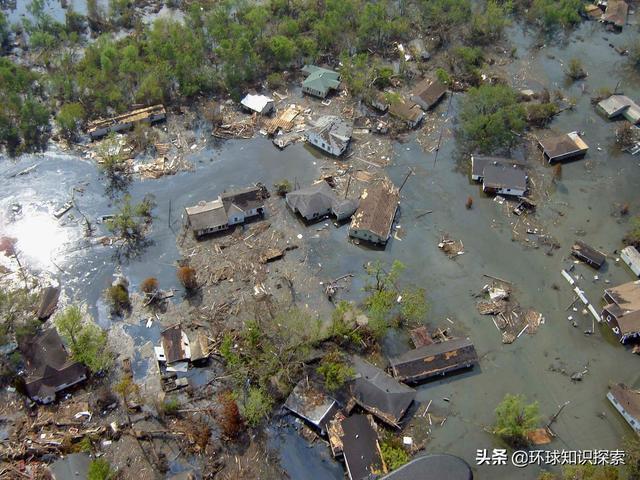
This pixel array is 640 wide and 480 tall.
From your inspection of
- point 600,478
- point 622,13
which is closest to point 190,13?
point 622,13

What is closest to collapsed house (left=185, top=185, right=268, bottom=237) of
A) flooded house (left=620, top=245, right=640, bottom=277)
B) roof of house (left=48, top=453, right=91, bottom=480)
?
roof of house (left=48, top=453, right=91, bottom=480)

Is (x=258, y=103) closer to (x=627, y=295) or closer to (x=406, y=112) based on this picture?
(x=406, y=112)

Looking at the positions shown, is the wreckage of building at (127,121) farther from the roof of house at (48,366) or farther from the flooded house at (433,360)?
the flooded house at (433,360)

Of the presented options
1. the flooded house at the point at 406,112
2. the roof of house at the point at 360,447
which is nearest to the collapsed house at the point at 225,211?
the flooded house at the point at 406,112

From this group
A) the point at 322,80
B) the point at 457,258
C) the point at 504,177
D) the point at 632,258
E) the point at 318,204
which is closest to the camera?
the point at 632,258

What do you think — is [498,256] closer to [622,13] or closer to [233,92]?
[233,92]

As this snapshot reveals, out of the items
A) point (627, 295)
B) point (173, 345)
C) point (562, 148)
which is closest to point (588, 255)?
point (627, 295)
